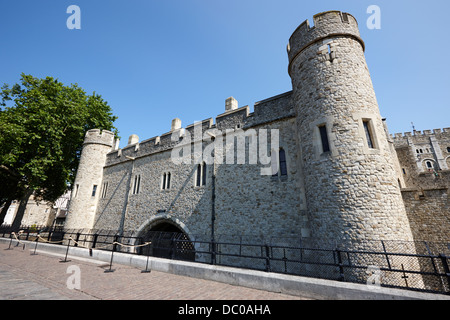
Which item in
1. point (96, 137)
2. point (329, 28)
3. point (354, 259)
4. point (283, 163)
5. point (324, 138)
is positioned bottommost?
point (354, 259)

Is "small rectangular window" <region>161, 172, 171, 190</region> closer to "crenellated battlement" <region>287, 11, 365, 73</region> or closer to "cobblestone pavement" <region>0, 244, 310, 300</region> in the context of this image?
"cobblestone pavement" <region>0, 244, 310, 300</region>

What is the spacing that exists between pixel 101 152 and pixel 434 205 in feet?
80.8

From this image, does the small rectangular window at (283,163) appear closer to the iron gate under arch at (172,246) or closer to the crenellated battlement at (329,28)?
the crenellated battlement at (329,28)

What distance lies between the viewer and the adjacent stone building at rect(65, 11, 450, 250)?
7.66m

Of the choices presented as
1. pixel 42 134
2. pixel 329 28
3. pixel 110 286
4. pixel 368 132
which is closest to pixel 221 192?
pixel 110 286

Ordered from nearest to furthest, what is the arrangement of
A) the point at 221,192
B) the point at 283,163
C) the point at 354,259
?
the point at 354,259 → the point at 283,163 → the point at 221,192

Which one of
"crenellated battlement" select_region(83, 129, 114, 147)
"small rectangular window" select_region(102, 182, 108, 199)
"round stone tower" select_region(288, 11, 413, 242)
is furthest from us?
"crenellated battlement" select_region(83, 129, 114, 147)

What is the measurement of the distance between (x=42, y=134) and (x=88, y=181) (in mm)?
5448

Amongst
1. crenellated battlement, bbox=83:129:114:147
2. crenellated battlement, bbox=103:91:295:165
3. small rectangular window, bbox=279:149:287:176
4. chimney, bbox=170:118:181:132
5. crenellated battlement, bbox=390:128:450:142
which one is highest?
crenellated battlement, bbox=390:128:450:142

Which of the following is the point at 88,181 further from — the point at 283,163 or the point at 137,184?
the point at 283,163

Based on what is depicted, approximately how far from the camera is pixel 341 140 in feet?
27.0

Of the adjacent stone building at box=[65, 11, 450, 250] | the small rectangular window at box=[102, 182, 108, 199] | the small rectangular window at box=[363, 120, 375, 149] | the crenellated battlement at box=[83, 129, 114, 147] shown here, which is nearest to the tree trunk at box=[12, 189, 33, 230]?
the small rectangular window at box=[102, 182, 108, 199]

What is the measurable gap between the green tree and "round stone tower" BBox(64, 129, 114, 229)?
1689 mm
